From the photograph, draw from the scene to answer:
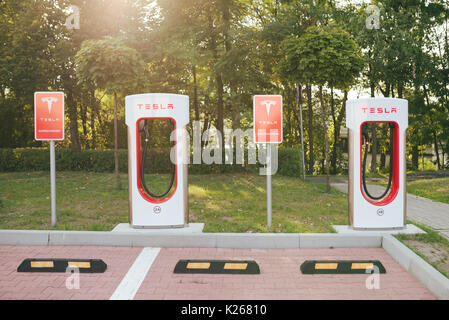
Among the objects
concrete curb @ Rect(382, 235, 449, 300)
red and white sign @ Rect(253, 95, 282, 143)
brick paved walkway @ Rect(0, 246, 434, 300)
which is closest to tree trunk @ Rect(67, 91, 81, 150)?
brick paved walkway @ Rect(0, 246, 434, 300)

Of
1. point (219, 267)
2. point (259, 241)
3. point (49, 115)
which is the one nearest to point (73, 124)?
point (49, 115)

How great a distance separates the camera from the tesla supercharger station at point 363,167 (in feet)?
20.3

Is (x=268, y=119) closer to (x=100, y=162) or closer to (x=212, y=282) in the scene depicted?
(x=212, y=282)

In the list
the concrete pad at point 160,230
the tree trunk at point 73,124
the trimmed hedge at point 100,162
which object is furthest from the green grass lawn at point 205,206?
the tree trunk at point 73,124

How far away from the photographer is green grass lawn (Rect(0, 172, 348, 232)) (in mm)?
6828

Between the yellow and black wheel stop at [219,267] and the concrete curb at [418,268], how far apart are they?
1.94 metres

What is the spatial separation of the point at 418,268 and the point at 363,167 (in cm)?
222

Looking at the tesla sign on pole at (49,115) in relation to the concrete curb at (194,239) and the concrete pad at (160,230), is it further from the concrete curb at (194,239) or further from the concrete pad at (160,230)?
the concrete pad at (160,230)

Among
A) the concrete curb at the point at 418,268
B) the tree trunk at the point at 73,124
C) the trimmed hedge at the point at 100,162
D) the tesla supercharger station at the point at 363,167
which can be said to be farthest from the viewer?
the tree trunk at the point at 73,124

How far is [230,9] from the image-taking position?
594 inches
